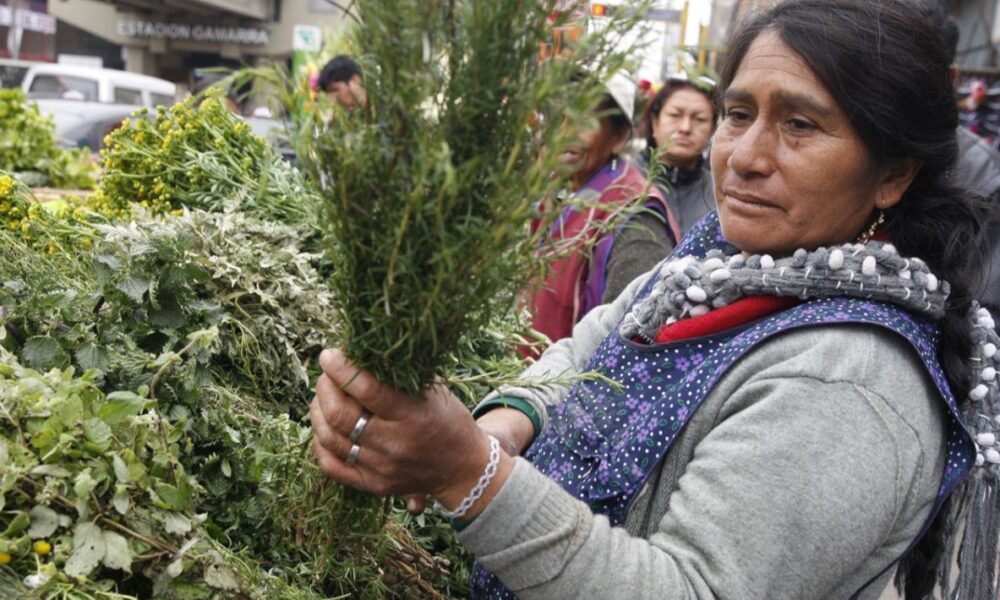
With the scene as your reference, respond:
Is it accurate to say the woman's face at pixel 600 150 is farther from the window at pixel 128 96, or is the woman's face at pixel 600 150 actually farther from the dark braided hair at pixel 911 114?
the window at pixel 128 96

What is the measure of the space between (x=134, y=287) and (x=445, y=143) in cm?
85

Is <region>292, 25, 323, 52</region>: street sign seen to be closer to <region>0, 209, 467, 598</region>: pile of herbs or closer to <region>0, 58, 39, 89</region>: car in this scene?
<region>0, 209, 467, 598</region>: pile of herbs

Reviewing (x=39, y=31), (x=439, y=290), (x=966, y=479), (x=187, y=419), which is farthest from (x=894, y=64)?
(x=39, y=31)

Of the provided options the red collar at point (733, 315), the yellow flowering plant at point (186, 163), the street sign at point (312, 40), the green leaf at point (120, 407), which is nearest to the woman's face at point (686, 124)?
the yellow flowering plant at point (186, 163)

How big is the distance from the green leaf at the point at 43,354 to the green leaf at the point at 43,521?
1.16 ft

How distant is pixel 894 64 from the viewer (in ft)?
4.24

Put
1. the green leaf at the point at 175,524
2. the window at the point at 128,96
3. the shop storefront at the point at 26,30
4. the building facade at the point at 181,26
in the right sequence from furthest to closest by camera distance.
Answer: the building facade at the point at 181,26 → the shop storefront at the point at 26,30 → the window at the point at 128,96 → the green leaf at the point at 175,524

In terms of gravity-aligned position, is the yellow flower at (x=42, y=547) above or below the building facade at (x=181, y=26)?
below

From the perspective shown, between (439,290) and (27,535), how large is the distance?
23.0 inches

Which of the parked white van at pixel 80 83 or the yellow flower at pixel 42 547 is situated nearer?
the yellow flower at pixel 42 547

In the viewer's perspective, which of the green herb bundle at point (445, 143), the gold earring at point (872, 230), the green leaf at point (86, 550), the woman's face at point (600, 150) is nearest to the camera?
the green herb bundle at point (445, 143)

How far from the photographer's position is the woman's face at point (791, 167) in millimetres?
1297

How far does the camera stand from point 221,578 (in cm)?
117

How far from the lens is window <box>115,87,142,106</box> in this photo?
13.0 m
